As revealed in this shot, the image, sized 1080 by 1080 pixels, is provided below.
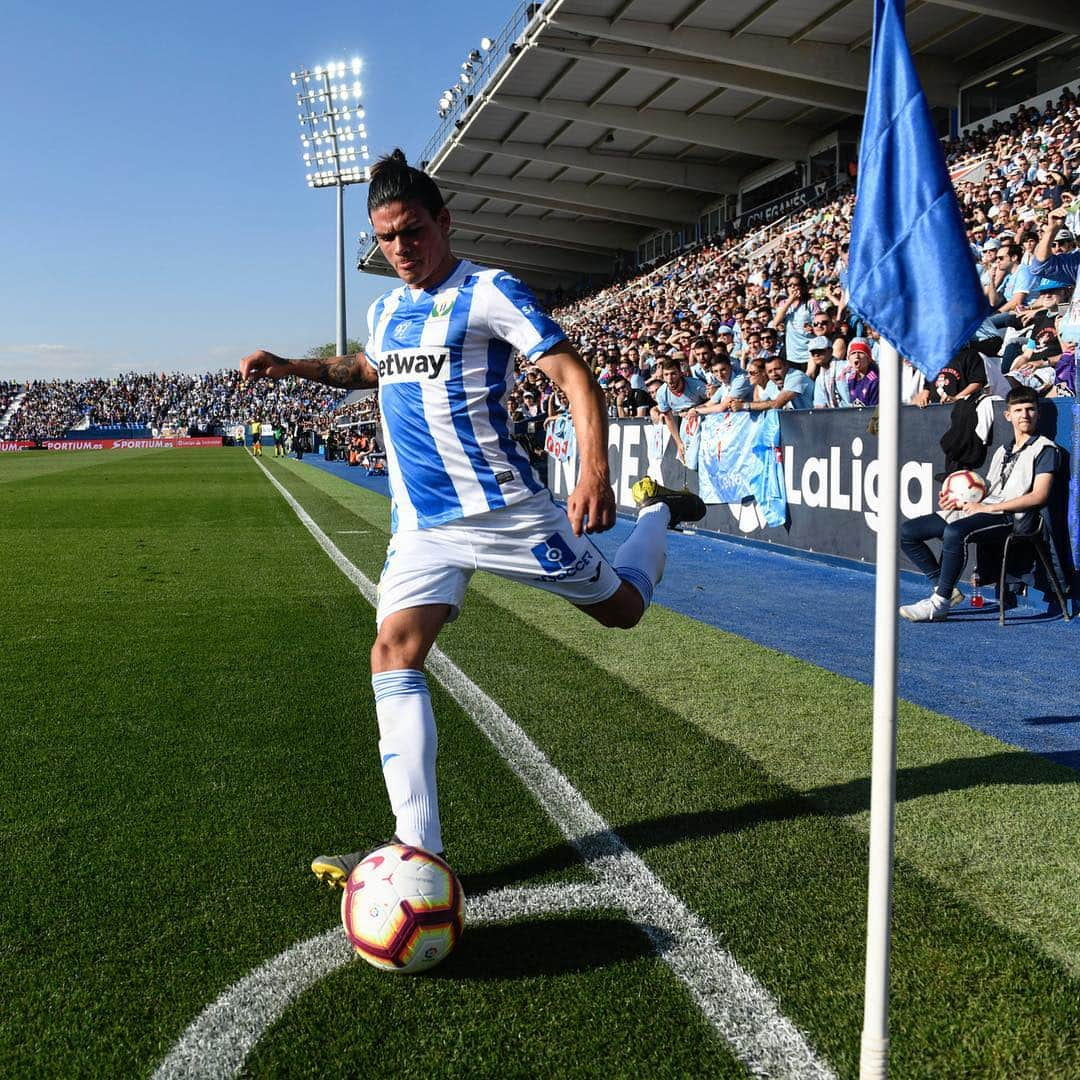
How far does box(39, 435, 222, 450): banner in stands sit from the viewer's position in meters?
75.2

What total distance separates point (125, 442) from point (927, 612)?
76499 mm

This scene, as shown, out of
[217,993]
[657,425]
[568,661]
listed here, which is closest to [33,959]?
[217,993]

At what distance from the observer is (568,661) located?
19.8 ft

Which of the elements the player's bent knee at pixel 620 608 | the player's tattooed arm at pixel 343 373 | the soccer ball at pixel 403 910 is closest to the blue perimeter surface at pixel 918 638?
the player's bent knee at pixel 620 608

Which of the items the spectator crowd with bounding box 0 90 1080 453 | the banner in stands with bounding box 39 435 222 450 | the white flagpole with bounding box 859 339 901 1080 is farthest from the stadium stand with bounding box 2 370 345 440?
the white flagpole with bounding box 859 339 901 1080

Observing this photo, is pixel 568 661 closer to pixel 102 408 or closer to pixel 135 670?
pixel 135 670

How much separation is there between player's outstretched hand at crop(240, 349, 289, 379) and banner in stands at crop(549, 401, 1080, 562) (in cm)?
413

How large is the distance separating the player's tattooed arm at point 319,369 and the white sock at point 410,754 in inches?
46.3

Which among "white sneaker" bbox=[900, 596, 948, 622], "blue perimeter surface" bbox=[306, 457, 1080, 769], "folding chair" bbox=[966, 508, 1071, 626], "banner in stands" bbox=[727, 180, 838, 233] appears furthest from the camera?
"banner in stands" bbox=[727, 180, 838, 233]

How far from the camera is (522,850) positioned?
3271 mm

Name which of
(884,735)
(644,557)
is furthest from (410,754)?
(644,557)

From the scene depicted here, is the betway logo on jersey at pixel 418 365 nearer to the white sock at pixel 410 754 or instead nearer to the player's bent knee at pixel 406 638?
the player's bent knee at pixel 406 638

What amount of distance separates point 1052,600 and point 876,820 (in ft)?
20.4

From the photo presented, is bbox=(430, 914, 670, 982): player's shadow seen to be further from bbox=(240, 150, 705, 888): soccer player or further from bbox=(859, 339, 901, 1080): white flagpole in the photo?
bbox=(859, 339, 901, 1080): white flagpole
